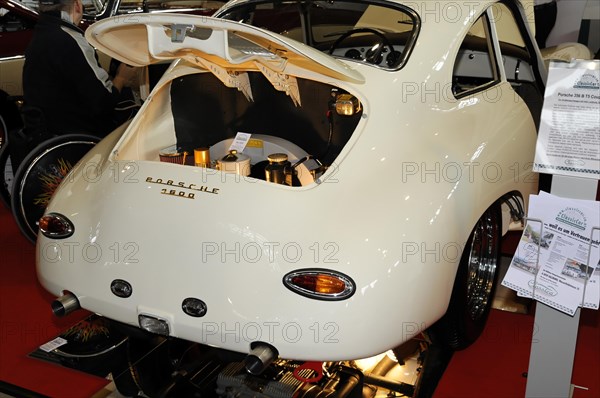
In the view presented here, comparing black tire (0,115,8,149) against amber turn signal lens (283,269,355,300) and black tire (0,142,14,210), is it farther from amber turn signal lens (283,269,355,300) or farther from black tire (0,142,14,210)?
amber turn signal lens (283,269,355,300)

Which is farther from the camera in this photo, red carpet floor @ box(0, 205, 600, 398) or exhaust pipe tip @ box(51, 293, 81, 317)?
red carpet floor @ box(0, 205, 600, 398)

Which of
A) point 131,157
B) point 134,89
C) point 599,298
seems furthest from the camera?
point 134,89

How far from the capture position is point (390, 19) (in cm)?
430

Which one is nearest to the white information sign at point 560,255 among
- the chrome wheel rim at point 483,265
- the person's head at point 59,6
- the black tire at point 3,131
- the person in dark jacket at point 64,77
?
the chrome wheel rim at point 483,265

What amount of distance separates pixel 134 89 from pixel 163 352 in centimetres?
320

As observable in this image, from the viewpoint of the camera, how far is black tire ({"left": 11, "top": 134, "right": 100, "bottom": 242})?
3914 mm

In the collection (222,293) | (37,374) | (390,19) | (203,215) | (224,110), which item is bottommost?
(37,374)

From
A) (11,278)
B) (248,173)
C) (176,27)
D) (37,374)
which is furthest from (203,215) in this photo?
(11,278)

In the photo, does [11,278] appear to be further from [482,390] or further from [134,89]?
[482,390]

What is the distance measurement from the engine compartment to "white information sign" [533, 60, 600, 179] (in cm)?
106

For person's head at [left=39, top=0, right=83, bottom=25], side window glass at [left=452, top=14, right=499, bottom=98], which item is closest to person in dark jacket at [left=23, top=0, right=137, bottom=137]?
person's head at [left=39, top=0, right=83, bottom=25]

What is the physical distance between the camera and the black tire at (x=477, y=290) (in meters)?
2.97

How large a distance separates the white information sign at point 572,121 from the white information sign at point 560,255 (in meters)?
0.13

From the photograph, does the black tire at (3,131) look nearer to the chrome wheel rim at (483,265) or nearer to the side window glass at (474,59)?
the side window glass at (474,59)
